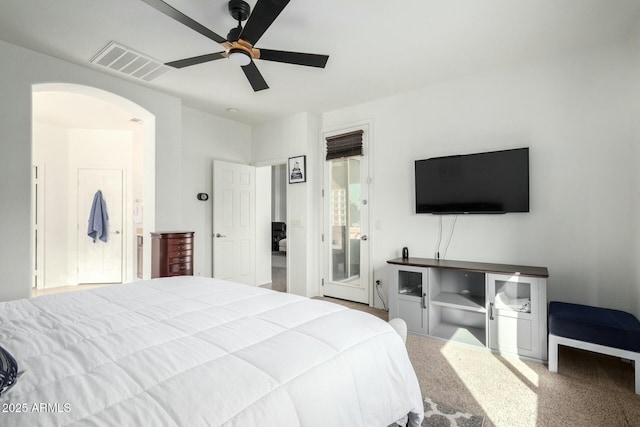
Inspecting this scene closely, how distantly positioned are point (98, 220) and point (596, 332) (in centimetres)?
665

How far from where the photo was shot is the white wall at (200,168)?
174 inches

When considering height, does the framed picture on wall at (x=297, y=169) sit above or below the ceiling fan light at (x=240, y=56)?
below

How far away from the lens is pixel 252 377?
3.13ft

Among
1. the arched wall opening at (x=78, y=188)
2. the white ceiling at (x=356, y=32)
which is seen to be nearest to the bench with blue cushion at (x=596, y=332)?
the white ceiling at (x=356, y=32)

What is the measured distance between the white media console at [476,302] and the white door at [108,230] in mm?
4910

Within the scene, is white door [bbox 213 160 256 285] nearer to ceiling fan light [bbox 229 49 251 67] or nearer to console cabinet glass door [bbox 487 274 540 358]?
ceiling fan light [bbox 229 49 251 67]

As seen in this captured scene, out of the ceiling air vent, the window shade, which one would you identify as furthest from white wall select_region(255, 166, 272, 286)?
the ceiling air vent

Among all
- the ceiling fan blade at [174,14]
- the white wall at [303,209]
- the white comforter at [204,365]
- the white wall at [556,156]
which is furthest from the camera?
the white wall at [303,209]

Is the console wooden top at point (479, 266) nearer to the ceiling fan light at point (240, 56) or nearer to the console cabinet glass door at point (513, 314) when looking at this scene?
the console cabinet glass door at point (513, 314)

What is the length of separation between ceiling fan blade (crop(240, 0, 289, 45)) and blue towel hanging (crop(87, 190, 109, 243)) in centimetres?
479

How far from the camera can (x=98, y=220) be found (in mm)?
5395

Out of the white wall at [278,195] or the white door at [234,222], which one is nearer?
the white door at [234,222]

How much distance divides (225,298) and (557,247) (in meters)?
3.00

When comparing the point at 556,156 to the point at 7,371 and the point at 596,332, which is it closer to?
the point at 596,332
